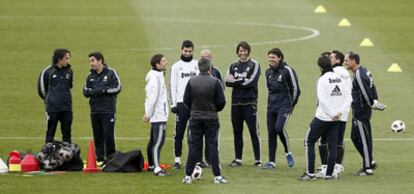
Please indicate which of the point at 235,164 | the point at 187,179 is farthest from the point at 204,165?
the point at 187,179

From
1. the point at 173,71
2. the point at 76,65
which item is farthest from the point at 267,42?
the point at 173,71

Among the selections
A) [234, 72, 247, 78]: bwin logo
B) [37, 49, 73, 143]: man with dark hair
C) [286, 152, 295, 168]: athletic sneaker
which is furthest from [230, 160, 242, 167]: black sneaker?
[37, 49, 73, 143]: man with dark hair

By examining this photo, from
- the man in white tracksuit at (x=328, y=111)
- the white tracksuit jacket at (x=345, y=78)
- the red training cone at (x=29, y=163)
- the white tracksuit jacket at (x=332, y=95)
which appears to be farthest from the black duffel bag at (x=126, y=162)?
the white tracksuit jacket at (x=345, y=78)

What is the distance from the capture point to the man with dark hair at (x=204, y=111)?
22031mm

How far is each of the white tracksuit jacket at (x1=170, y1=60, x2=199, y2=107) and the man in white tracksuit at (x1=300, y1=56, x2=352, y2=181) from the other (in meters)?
2.61

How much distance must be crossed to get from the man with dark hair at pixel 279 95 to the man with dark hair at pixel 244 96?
0.31m

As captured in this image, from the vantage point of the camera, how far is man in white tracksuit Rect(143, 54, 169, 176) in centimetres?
2306

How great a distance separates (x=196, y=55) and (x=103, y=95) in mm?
15201

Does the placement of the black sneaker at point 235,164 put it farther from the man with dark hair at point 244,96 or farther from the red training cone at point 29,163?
the red training cone at point 29,163

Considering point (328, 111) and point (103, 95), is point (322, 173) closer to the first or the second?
point (328, 111)

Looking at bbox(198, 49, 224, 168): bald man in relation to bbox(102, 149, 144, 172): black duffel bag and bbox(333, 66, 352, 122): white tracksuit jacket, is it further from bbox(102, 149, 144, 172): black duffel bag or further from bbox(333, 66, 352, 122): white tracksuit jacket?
bbox(333, 66, 352, 122): white tracksuit jacket

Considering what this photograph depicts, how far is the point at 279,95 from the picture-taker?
24.2 m

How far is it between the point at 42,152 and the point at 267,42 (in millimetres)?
19754

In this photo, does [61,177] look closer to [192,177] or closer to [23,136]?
[192,177]
